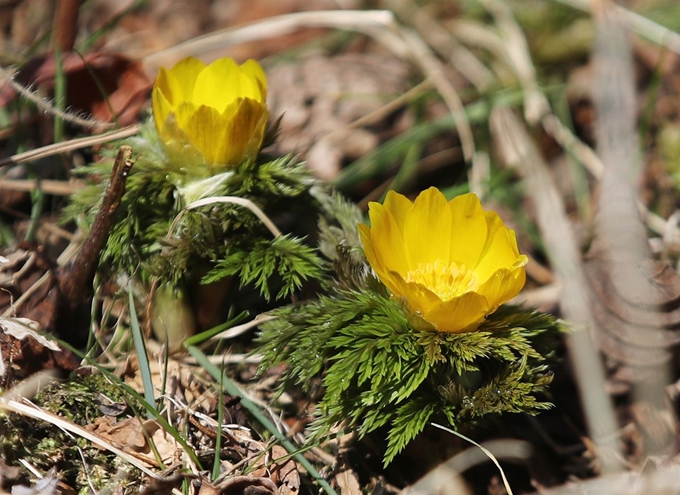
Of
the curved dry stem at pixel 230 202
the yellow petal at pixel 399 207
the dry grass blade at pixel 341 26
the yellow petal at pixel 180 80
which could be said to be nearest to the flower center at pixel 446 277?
the yellow petal at pixel 399 207

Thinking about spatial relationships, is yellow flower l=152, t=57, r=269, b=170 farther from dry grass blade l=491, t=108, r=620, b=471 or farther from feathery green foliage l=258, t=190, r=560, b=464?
dry grass blade l=491, t=108, r=620, b=471

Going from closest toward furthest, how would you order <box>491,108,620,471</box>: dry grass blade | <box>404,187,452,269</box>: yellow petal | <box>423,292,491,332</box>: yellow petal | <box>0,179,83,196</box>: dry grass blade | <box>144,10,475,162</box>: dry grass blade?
1. <box>423,292,491,332</box>: yellow petal
2. <box>404,187,452,269</box>: yellow petal
3. <box>491,108,620,471</box>: dry grass blade
4. <box>0,179,83,196</box>: dry grass blade
5. <box>144,10,475,162</box>: dry grass blade

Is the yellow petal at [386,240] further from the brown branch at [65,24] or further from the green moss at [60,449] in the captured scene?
the brown branch at [65,24]

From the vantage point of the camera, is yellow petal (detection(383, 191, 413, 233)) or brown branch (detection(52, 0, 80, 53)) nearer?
yellow petal (detection(383, 191, 413, 233))

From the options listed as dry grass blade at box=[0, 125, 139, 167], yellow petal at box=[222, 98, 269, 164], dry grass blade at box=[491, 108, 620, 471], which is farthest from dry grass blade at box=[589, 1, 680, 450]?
dry grass blade at box=[0, 125, 139, 167]

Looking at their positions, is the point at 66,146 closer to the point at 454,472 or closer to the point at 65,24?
the point at 65,24
